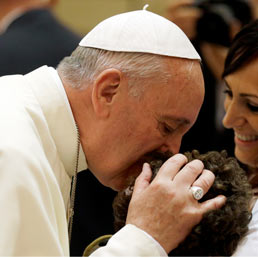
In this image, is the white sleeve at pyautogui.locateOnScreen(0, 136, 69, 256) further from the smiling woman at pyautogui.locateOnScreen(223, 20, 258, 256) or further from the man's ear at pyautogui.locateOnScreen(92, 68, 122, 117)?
the smiling woman at pyautogui.locateOnScreen(223, 20, 258, 256)

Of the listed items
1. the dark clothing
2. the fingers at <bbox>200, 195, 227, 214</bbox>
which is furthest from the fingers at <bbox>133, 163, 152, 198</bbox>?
the dark clothing

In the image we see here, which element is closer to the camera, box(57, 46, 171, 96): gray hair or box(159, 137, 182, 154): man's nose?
box(57, 46, 171, 96): gray hair

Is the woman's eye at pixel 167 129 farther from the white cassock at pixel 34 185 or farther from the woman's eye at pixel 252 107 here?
the woman's eye at pixel 252 107

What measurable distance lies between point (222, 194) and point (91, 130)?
23.3 inches

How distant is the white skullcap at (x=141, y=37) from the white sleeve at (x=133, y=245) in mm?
730

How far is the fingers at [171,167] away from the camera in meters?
2.25

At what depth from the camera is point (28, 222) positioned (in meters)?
2.10

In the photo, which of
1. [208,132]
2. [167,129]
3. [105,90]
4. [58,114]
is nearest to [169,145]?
[167,129]

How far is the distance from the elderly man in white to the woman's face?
0.42 meters

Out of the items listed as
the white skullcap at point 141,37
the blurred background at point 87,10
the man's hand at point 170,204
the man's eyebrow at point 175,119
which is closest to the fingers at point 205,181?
the man's hand at point 170,204

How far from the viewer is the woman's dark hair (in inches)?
114

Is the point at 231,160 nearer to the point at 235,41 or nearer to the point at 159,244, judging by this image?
the point at 159,244

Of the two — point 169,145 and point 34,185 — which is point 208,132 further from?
point 34,185

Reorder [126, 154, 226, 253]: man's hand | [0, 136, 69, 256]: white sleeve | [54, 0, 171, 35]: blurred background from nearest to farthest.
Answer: [0, 136, 69, 256]: white sleeve < [126, 154, 226, 253]: man's hand < [54, 0, 171, 35]: blurred background
